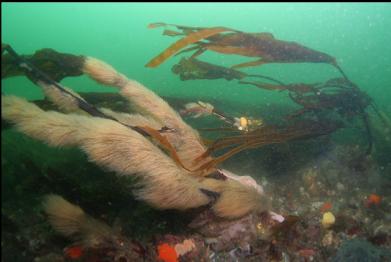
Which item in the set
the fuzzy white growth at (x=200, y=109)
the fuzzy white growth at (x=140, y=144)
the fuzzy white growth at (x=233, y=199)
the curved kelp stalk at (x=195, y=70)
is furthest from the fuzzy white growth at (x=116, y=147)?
the curved kelp stalk at (x=195, y=70)

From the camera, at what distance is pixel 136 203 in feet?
10.6

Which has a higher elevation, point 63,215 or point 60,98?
point 60,98

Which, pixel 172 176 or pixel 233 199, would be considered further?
pixel 233 199

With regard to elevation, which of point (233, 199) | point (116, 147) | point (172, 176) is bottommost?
point (233, 199)

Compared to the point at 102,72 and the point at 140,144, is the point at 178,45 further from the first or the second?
the point at 140,144

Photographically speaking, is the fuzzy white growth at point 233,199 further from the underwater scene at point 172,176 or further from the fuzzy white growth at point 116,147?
the fuzzy white growth at point 116,147

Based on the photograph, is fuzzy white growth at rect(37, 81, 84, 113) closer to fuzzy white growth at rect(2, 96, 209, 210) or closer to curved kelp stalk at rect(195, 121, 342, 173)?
fuzzy white growth at rect(2, 96, 209, 210)

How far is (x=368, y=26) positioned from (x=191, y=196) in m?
89.6

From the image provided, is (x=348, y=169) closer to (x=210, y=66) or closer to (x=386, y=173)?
(x=386, y=173)

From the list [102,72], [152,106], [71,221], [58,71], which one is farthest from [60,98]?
[58,71]

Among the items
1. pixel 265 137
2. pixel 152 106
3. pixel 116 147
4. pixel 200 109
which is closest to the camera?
pixel 116 147

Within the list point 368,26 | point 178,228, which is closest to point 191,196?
point 178,228

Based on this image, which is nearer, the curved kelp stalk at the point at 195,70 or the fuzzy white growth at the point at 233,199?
the fuzzy white growth at the point at 233,199

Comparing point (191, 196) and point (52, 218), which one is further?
point (191, 196)
